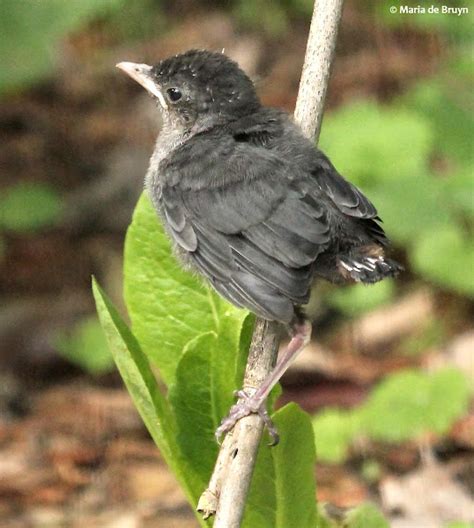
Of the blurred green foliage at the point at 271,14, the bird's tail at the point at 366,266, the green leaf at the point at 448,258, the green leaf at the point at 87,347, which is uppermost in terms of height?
the blurred green foliage at the point at 271,14

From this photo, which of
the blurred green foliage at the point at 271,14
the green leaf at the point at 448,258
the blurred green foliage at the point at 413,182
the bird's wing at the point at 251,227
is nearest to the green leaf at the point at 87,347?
the blurred green foliage at the point at 413,182

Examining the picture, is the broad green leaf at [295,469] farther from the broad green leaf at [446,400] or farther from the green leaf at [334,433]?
the broad green leaf at [446,400]

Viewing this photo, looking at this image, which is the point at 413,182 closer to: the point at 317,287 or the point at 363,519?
the point at 317,287

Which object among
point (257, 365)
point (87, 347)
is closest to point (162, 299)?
point (257, 365)

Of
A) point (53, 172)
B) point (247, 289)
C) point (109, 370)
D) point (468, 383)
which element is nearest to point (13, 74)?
point (53, 172)

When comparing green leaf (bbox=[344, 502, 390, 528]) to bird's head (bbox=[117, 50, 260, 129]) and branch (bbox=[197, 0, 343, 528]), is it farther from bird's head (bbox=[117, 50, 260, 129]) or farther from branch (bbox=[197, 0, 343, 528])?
bird's head (bbox=[117, 50, 260, 129])
